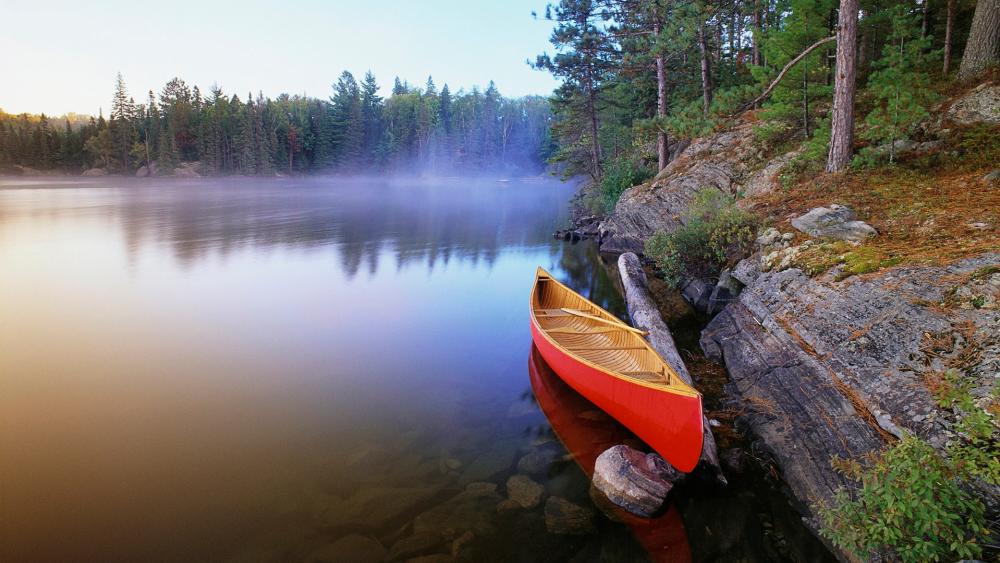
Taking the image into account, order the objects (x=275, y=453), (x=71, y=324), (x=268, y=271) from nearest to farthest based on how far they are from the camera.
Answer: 1. (x=275, y=453)
2. (x=71, y=324)
3. (x=268, y=271)

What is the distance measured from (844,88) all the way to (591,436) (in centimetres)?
925

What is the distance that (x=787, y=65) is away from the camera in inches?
447

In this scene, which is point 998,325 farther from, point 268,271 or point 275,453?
point 268,271

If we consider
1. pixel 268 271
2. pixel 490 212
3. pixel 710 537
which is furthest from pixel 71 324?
pixel 490 212

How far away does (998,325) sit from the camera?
178 inches

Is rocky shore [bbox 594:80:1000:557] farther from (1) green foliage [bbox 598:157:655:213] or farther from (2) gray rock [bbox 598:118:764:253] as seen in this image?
(1) green foliage [bbox 598:157:655:213]

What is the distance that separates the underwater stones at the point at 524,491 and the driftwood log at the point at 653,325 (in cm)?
188

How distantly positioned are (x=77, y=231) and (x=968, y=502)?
31.6 m

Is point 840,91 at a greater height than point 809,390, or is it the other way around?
point 840,91

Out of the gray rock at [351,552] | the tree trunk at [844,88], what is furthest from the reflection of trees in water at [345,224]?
the gray rock at [351,552]

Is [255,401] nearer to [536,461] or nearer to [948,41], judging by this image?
[536,461]

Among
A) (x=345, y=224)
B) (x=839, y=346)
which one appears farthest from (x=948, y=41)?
(x=345, y=224)

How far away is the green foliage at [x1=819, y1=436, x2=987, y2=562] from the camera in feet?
10.7

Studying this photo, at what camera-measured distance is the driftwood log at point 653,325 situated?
5511 mm
